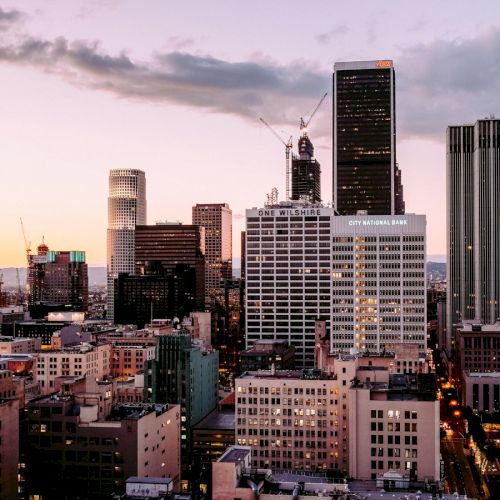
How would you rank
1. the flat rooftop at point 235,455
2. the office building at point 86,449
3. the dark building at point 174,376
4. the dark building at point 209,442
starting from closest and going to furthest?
1. the flat rooftop at point 235,455
2. the office building at point 86,449
3. the dark building at point 209,442
4. the dark building at point 174,376

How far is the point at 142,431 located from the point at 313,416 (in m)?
30.7

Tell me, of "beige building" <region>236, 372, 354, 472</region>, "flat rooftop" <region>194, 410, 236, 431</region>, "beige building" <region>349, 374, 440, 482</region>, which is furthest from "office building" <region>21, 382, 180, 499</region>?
"flat rooftop" <region>194, 410, 236, 431</region>

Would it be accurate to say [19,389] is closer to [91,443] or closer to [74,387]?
[74,387]

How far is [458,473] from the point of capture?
162m

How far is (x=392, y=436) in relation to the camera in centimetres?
11906

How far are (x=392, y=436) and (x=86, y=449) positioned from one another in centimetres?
4647

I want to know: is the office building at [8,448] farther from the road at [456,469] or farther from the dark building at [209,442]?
the road at [456,469]

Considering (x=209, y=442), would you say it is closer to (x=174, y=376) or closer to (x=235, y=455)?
(x=174, y=376)

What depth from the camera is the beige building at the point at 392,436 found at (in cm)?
11838

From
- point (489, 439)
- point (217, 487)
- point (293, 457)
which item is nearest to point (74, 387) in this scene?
point (293, 457)

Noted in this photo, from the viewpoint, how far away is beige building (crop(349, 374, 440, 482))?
11838 cm

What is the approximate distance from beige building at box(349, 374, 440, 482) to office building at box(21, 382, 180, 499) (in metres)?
28.8

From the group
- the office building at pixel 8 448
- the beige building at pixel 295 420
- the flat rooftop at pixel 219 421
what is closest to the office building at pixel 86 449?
the office building at pixel 8 448

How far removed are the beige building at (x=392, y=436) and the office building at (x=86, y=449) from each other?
94.5 ft
